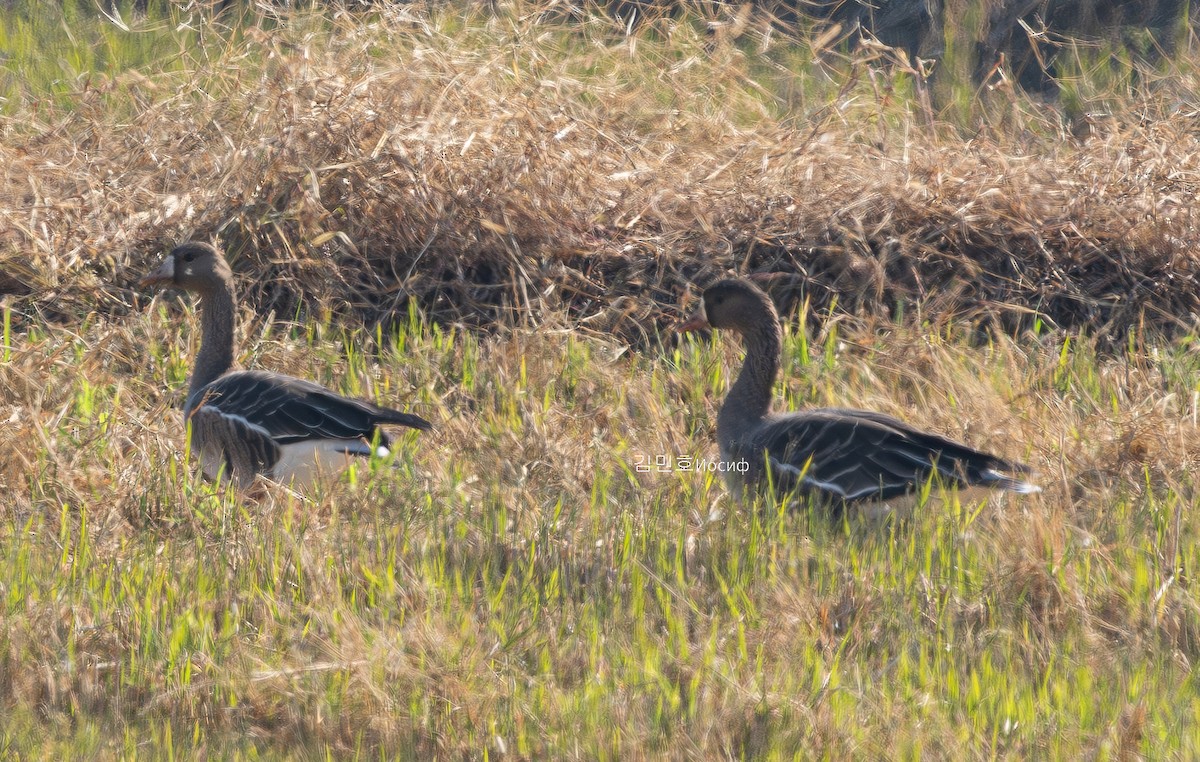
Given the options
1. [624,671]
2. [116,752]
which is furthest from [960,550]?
[116,752]

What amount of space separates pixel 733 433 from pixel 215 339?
92.1 inches

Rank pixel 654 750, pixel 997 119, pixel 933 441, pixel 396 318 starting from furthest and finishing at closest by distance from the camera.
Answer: pixel 997 119, pixel 396 318, pixel 933 441, pixel 654 750

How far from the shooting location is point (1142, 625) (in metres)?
4.21

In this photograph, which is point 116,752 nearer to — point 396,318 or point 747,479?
point 747,479

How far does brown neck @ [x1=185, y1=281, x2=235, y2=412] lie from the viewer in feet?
20.4

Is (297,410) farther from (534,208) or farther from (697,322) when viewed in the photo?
(534,208)

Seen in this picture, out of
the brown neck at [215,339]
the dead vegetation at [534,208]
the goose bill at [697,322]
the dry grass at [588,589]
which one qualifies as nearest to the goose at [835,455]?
the dry grass at [588,589]

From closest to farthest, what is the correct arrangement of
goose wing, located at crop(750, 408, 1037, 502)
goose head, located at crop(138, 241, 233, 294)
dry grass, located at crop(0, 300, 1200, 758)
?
dry grass, located at crop(0, 300, 1200, 758) < goose wing, located at crop(750, 408, 1037, 502) < goose head, located at crop(138, 241, 233, 294)

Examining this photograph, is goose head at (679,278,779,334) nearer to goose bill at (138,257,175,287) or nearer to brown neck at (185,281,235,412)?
brown neck at (185,281,235,412)

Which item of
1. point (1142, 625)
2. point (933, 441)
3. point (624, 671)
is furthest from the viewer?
point (933, 441)

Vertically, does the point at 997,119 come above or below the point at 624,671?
above

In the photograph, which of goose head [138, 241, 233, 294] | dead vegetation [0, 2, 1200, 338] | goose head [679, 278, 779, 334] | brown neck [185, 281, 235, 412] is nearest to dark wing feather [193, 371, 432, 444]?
brown neck [185, 281, 235, 412]

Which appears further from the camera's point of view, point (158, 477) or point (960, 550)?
point (158, 477)

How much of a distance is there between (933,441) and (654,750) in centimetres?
188
